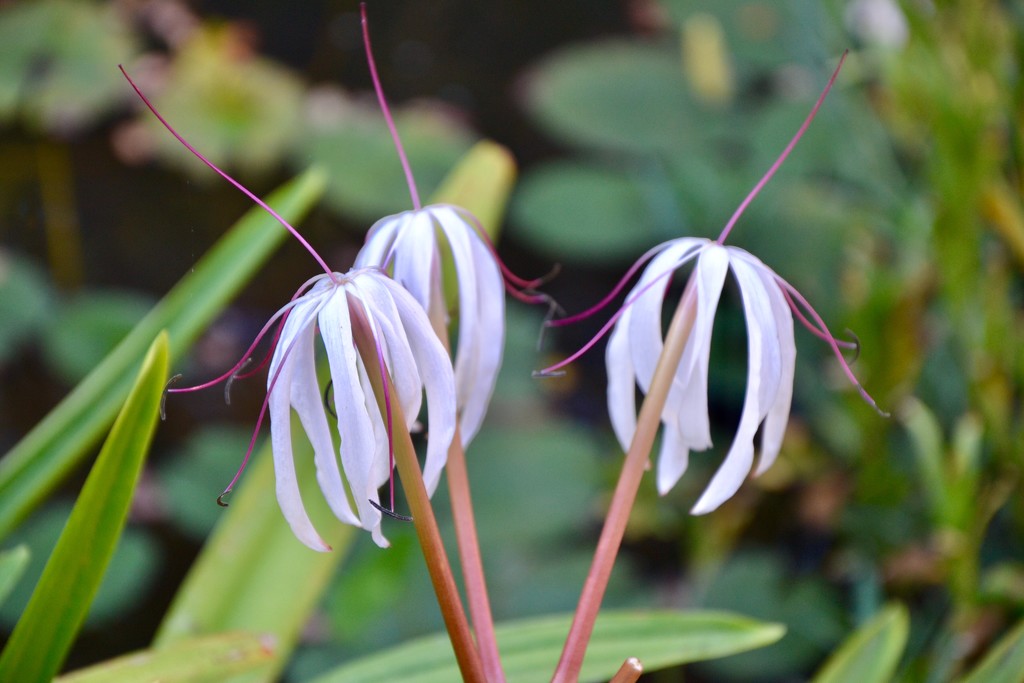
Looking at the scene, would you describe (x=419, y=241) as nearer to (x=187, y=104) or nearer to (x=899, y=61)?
(x=899, y=61)

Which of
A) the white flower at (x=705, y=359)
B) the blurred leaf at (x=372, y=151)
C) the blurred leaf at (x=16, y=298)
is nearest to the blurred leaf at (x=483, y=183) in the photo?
the white flower at (x=705, y=359)

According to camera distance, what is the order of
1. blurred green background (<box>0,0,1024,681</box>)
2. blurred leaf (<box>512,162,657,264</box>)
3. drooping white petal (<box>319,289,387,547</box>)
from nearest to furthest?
drooping white petal (<box>319,289,387,547</box>)
blurred green background (<box>0,0,1024,681</box>)
blurred leaf (<box>512,162,657,264</box>)

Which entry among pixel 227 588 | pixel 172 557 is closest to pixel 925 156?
pixel 227 588

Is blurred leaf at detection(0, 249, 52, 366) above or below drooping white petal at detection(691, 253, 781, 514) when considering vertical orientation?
above

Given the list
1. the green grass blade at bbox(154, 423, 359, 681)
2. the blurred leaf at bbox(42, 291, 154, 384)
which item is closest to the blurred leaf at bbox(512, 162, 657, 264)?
the blurred leaf at bbox(42, 291, 154, 384)

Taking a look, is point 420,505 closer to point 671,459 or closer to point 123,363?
point 671,459

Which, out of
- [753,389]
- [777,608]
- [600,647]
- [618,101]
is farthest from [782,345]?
[618,101]

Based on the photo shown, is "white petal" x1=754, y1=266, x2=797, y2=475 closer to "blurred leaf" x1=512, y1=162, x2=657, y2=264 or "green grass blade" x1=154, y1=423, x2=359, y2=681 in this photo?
"green grass blade" x1=154, y1=423, x2=359, y2=681
